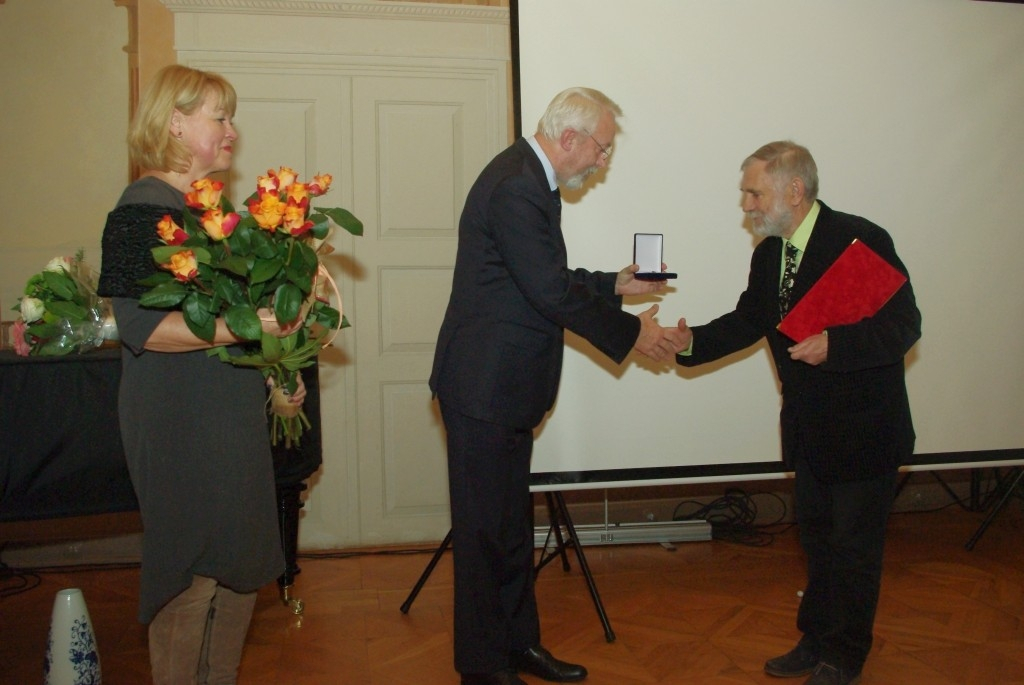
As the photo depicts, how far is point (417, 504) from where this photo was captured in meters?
4.17

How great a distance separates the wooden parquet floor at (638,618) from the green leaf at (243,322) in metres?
1.44

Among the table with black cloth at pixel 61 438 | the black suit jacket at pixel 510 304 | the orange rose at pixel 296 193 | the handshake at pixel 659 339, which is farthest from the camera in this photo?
the handshake at pixel 659 339

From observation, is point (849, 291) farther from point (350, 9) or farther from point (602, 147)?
point (350, 9)

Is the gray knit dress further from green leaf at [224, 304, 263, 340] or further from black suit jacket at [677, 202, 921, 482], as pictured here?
black suit jacket at [677, 202, 921, 482]

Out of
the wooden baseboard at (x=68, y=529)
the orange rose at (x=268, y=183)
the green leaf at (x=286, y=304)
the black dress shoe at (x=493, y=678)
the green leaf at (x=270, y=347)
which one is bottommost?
the black dress shoe at (x=493, y=678)

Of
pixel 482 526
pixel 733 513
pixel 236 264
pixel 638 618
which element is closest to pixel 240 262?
pixel 236 264

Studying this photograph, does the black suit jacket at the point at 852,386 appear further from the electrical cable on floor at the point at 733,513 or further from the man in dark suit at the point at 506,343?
the electrical cable on floor at the point at 733,513

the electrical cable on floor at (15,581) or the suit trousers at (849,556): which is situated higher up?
the suit trousers at (849,556)

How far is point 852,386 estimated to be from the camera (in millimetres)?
2424

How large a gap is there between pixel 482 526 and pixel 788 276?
44.9 inches

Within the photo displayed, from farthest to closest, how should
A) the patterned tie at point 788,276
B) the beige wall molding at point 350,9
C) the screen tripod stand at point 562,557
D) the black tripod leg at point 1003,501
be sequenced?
A: the beige wall molding at point 350,9 → the black tripod leg at point 1003,501 → the screen tripod stand at point 562,557 → the patterned tie at point 788,276

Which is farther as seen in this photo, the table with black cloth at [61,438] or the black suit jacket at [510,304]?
the black suit jacket at [510,304]

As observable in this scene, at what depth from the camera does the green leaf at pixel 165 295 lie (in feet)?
5.33

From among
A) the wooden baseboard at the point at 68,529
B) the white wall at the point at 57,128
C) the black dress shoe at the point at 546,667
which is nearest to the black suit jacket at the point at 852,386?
the black dress shoe at the point at 546,667
